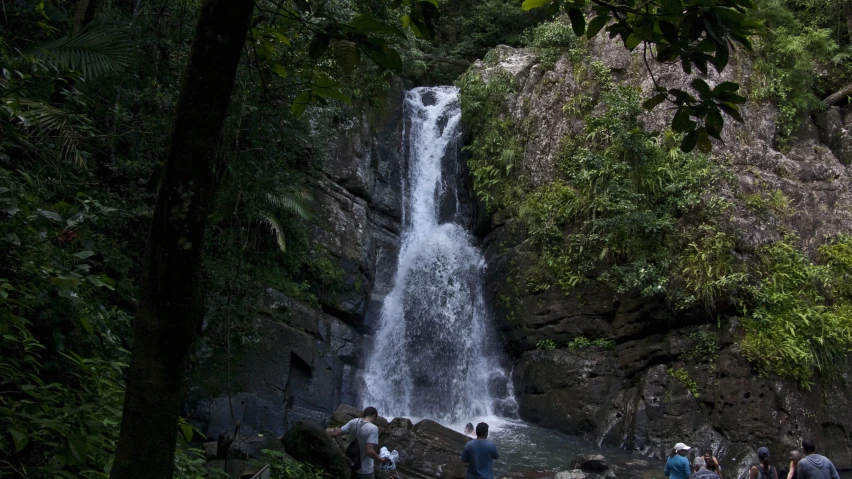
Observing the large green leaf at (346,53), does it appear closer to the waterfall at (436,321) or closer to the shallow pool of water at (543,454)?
the shallow pool of water at (543,454)

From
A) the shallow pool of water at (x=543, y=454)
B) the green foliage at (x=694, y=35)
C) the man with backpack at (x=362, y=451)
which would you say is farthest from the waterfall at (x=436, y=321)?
the green foliage at (x=694, y=35)

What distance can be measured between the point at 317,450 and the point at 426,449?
307 cm

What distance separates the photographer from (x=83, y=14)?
6.94m

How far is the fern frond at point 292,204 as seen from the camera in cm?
1017

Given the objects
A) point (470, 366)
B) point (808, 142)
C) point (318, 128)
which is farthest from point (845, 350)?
Answer: point (318, 128)

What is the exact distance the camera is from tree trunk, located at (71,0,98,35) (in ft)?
22.2

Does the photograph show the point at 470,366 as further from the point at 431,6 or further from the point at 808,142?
the point at 431,6

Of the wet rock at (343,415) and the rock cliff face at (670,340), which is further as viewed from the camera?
the rock cliff face at (670,340)

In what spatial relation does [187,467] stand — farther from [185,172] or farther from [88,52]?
[88,52]

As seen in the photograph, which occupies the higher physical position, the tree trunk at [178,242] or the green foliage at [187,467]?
the tree trunk at [178,242]

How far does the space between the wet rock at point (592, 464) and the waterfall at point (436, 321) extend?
326cm

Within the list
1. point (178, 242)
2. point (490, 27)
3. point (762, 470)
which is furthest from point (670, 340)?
point (490, 27)

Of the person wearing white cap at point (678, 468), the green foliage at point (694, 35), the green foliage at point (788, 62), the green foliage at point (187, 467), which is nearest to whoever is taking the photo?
the green foliage at point (694, 35)

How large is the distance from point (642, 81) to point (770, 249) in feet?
18.6
